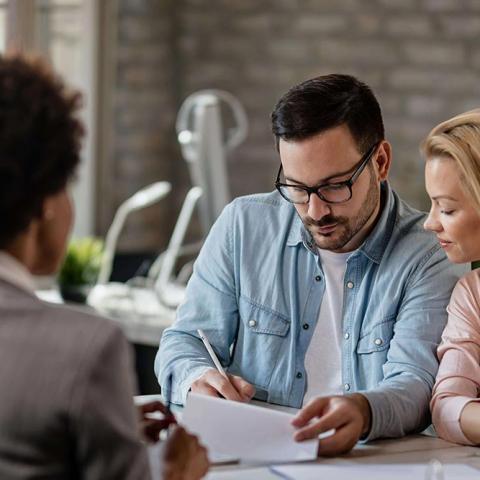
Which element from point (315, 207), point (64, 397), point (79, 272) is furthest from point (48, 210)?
point (79, 272)

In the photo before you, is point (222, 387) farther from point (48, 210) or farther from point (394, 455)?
point (48, 210)

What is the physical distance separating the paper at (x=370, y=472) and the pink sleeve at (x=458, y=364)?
175mm

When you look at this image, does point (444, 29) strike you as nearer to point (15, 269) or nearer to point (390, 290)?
point (390, 290)

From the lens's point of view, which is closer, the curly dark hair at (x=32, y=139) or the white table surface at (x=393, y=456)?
the curly dark hair at (x=32, y=139)

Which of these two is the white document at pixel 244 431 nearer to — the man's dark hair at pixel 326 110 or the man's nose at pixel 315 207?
the man's nose at pixel 315 207

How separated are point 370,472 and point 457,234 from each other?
51 cm

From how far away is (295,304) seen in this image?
2.33 meters

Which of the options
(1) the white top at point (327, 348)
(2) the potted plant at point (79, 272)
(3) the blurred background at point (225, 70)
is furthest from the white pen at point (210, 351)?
(3) the blurred background at point (225, 70)

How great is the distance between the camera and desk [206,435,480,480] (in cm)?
179

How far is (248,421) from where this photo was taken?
6.08 feet

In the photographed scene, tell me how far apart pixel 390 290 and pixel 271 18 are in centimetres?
376

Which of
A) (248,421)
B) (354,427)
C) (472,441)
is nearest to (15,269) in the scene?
(248,421)

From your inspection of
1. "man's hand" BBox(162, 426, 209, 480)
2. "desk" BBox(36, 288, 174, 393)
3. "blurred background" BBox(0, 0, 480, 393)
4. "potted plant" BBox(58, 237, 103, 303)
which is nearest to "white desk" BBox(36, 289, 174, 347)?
"desk" BBox(36, 288, 174, 393)

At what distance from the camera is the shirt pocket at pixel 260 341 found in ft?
7.66
